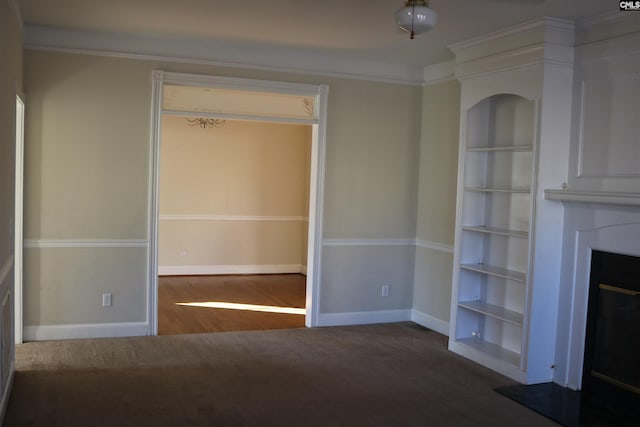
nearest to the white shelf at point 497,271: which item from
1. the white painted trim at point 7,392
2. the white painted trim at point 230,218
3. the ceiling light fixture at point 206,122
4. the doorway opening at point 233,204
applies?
the doorway opening at point 233,204

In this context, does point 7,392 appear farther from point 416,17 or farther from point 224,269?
point 224,269

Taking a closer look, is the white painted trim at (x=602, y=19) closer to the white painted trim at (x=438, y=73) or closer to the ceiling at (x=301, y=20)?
the ceiling at (x=301, y=20)

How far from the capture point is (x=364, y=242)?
20.4 feet

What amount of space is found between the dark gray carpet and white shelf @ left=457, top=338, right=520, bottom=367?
0.50 feet

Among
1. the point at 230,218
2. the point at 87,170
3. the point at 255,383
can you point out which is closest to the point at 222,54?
the point at 87,170

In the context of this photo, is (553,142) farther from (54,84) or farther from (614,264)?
(54,84)

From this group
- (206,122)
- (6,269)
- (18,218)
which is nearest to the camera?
(6,269)

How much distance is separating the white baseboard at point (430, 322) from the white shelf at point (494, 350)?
578mm

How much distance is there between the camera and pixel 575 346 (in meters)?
4.48

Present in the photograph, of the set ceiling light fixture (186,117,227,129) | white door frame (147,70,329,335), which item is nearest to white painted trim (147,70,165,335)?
white door frame (147,70,329,335)

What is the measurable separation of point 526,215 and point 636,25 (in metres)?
1.61

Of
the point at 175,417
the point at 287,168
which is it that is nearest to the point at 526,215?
the point at 175,417

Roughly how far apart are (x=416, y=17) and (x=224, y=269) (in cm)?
643

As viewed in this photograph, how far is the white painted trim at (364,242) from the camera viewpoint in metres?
6.11
